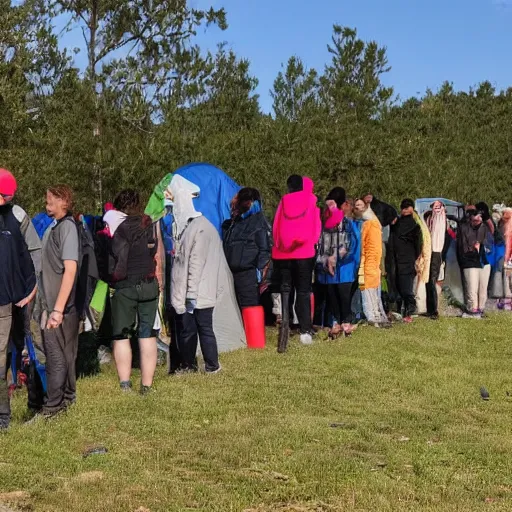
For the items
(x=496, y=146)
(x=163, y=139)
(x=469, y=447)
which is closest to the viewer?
(x=469, y=447)

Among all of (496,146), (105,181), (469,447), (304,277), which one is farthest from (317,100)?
(469,447)

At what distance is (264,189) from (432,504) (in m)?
19.6

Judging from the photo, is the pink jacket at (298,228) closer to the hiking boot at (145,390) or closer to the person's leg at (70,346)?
the hiking boot at (145,390)

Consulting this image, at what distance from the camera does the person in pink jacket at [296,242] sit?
961 centimetres

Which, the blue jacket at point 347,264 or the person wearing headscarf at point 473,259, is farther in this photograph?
the person wearing headscarf at point 473,259

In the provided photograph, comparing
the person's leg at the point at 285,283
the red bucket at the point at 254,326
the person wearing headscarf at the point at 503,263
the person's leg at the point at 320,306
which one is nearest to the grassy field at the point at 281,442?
the person's leg at the point at 285,283

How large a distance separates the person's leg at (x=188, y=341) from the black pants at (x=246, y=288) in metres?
1.85

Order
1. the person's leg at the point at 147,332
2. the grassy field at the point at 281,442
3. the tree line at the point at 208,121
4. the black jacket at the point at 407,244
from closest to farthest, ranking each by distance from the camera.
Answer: the grassy field at the point at 281,442
the person's leg at the point at 147,332
the black jacket at the point at 407,244
the tree line at the point at 208,121

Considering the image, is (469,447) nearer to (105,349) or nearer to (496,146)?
(105,349)

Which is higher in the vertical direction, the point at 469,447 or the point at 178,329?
the point at 178,329

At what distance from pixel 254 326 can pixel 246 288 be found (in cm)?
50

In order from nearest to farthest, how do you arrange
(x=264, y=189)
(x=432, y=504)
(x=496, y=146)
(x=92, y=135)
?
(x=432, y=504) → (x=92, y=135) → (x=264, y=189) → (x=496, y=146)

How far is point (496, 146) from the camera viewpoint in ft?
99.9

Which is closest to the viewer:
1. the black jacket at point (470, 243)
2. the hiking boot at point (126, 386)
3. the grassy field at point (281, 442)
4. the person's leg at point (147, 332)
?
the grassy field at point (281, 442)
